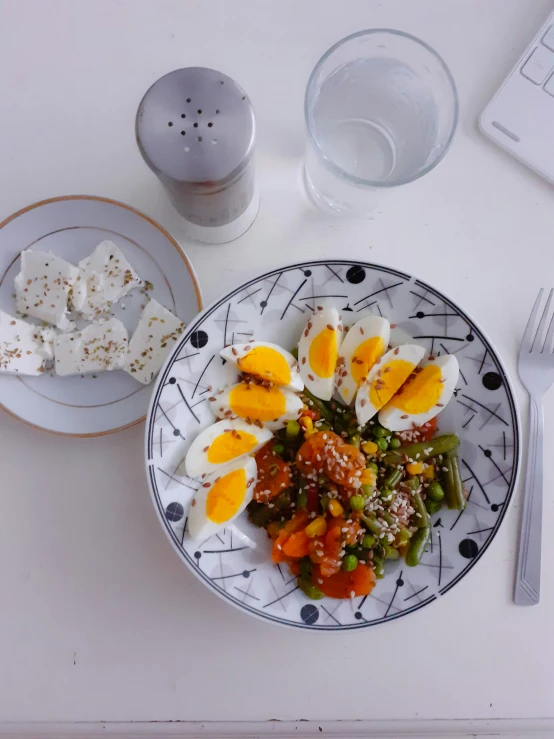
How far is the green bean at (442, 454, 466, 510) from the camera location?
0.89 metres

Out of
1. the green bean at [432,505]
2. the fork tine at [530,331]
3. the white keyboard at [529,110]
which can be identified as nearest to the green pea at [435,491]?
the green bean at [432,505]

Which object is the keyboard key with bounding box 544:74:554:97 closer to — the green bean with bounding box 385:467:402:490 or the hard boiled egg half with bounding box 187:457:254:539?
the green bean with bounding box 385:467:402:490

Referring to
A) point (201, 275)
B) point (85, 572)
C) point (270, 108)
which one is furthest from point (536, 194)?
point (85, 572)

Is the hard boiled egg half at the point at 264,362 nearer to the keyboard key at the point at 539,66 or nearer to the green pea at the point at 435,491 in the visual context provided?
the green pea at the point at 435,491

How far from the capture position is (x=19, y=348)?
97 centimetres

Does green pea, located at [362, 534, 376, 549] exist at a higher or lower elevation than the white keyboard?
lower

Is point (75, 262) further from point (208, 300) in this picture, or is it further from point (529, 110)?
point (529, 110)

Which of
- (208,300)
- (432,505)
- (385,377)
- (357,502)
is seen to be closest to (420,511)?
(432,505)

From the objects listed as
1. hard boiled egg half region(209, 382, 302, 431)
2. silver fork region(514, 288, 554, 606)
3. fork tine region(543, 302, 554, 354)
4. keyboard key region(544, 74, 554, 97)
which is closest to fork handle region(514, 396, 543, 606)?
silver fork region(514, 288, 554, 606)

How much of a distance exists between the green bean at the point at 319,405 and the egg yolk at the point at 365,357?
0.07 metres

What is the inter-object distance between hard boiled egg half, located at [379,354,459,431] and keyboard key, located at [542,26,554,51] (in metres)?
0.64

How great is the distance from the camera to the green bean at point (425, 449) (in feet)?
2.95

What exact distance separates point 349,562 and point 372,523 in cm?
7

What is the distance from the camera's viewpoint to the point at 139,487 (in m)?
1.01
